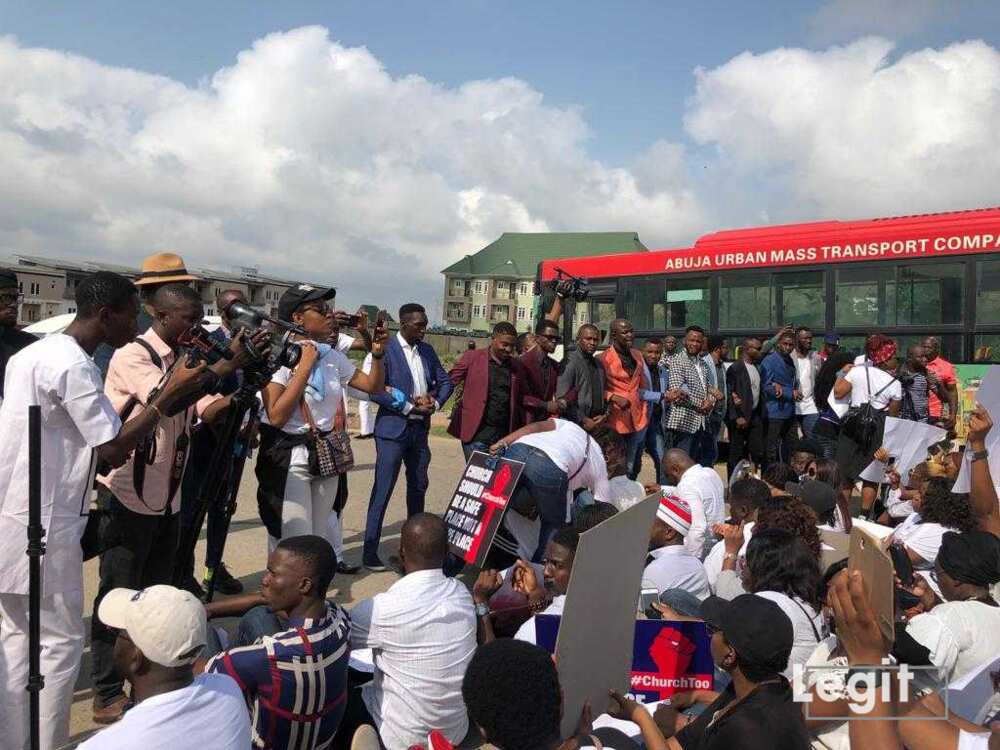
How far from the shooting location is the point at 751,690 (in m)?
2.47

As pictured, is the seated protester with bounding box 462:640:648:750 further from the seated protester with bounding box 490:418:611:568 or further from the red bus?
the red bus

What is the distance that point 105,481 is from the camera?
142 inches

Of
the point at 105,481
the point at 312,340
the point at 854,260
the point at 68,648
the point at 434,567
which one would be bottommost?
the point at 68,648

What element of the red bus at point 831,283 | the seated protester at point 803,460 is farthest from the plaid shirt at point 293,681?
the red bus at point 831,283

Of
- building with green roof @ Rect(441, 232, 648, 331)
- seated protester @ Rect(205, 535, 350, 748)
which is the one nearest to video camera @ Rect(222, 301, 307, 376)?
seated protester @ Rect(205, 535, 350, 748)

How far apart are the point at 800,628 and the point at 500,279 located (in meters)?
78.7

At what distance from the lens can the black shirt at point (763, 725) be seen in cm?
224

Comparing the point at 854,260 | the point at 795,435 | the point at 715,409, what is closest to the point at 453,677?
the point at 715,409

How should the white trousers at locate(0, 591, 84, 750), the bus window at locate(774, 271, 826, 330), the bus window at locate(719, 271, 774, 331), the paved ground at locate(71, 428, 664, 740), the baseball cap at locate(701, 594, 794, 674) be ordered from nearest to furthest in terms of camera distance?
the baseball cap at locate(701, 594, 794, 674)
the white trousers at locate(0, 591, 84, 750)
the paved ground at locate(71, 428, 664, 740)
the bus window at locate(774, 271, 826, 330)
the bus window at locate(719, 271, 774, 331)

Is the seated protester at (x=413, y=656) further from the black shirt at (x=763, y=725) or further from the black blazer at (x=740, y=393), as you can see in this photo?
the black blazer at (x=740, y=393)

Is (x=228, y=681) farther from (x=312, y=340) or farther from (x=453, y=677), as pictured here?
(x=312, y=340)

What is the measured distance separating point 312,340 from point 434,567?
2.05m

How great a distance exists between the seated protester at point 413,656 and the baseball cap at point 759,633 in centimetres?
104

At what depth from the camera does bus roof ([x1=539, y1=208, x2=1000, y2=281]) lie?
32.7ft
